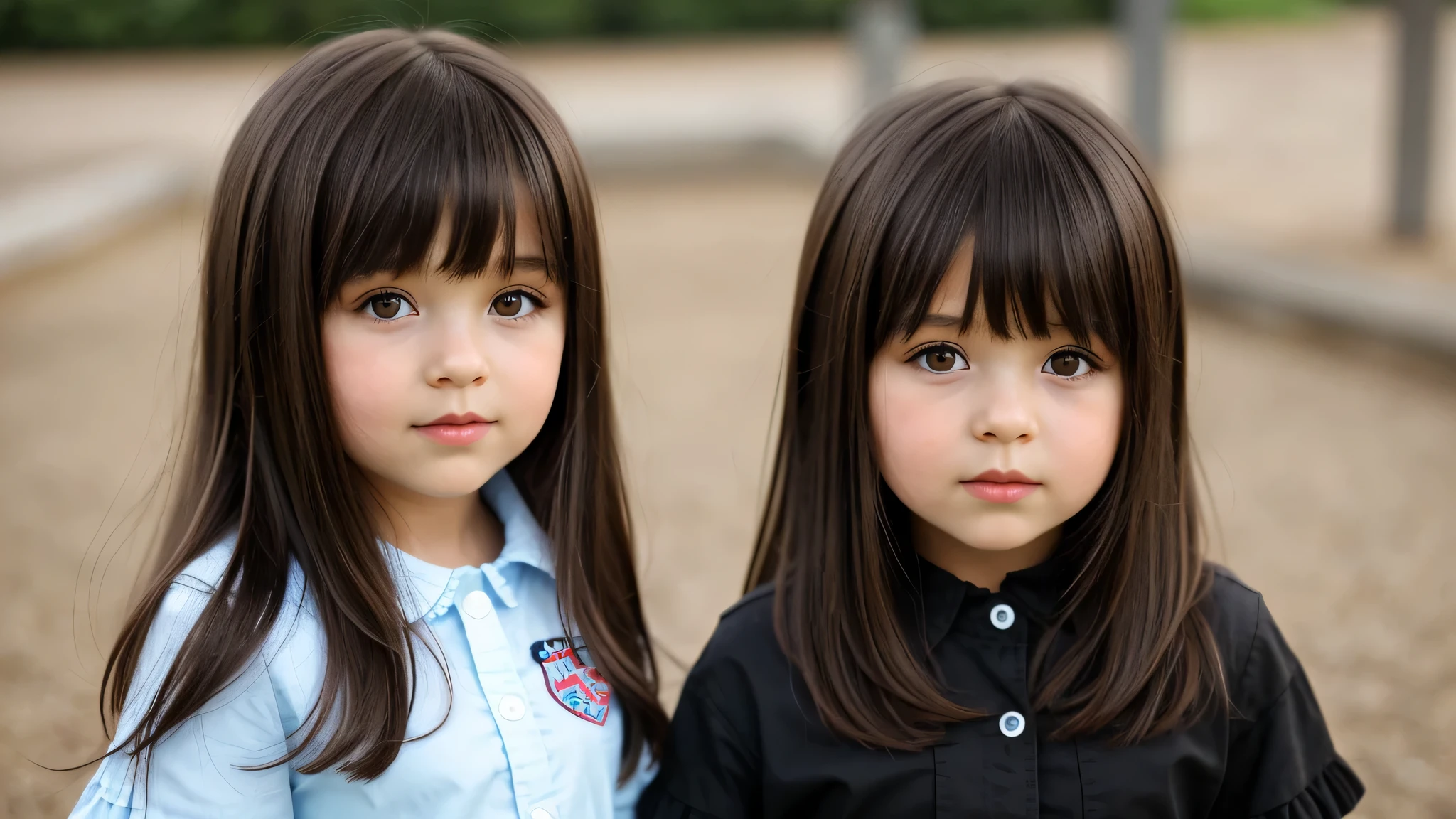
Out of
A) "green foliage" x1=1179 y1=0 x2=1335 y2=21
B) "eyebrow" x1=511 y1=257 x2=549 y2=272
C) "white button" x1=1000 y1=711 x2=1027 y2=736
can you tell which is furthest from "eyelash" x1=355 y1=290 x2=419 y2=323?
"green foliage" x1=1179 y1=0 x2=1335 y2=21

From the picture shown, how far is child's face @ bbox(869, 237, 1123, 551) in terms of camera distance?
1.48m

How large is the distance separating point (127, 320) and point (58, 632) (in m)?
3.50

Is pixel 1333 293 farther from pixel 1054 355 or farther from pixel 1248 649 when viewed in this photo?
pixel 1054 355

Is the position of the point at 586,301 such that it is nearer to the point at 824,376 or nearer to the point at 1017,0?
the point at 824,376

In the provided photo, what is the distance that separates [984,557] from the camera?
5.54 ft

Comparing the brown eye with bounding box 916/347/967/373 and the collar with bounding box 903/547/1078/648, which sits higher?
the brown eye with bounding box 916/347/967/373

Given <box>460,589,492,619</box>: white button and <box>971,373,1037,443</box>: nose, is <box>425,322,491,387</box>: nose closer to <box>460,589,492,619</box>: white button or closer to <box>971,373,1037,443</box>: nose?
<box>460,589,492,619</box>: white button

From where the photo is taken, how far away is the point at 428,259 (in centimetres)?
147

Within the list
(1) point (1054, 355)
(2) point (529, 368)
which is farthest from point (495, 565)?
(1) point (1054, 355)

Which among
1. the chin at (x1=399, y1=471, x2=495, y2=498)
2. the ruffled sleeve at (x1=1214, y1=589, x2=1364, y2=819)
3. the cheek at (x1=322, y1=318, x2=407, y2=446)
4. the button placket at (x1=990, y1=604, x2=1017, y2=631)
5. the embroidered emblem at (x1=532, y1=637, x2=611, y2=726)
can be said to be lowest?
the ruffled sleeve at (x1=1214, y1=589, x2=1364, y2=819)

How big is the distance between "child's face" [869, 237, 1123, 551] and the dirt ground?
2.70 ft

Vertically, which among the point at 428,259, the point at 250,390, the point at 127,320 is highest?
the point at 428,259

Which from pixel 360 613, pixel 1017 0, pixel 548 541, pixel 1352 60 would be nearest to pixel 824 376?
pixel 548 541

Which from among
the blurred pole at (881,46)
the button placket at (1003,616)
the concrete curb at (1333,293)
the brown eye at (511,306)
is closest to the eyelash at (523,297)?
the brown eye at (511,306)
